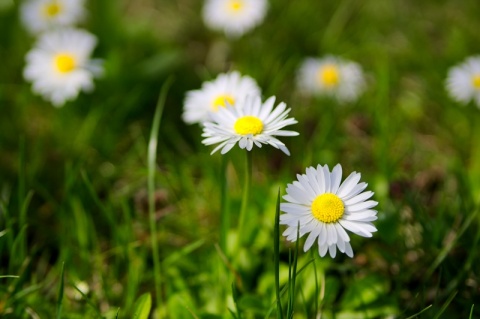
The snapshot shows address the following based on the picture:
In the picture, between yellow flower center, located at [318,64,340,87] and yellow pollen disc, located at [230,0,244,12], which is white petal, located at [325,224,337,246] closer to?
yellow flower center, located at [318,64,340,87]

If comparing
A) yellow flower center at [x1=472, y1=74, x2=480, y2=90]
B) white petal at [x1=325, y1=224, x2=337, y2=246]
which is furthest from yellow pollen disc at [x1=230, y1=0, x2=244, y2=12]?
white petal at [x1=325, y1=224, x2=337, y2=246]

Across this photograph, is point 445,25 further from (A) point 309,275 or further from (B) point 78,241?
(B) point 78,241

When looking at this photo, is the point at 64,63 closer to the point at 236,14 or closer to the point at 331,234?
the point at 236,14

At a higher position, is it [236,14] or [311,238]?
[236,14]

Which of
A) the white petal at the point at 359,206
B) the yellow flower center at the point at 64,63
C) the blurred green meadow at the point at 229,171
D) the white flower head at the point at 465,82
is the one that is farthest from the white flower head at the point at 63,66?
the white flower head at the point at 465,82

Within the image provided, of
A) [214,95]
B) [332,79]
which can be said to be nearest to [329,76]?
[332,79]

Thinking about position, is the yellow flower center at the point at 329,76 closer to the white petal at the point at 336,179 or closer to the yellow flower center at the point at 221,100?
the yellow flower center at the point at 221,100
